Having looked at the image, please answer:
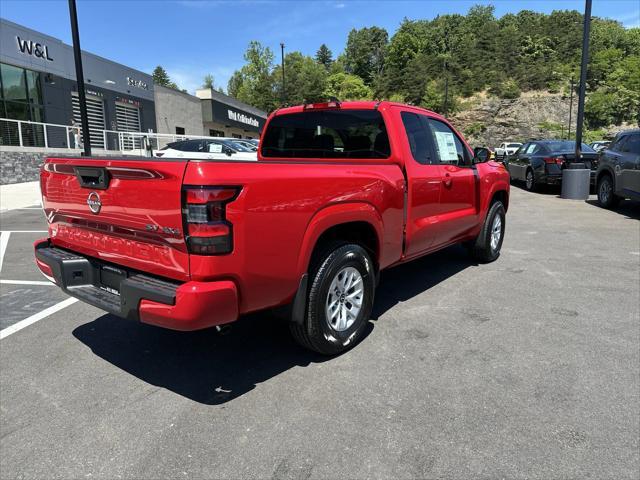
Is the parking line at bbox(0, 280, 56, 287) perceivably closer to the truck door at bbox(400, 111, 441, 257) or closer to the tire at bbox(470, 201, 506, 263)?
the truck door at bbox(400, 111, 441, 257)

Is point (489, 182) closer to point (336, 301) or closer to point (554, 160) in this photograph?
point (336, 301)

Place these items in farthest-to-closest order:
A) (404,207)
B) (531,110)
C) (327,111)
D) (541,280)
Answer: (531,110) < (541,280) < (327,111) < (404,207)

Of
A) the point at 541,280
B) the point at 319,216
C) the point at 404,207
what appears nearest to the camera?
the point at 319,216

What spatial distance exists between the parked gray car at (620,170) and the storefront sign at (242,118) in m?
35.0

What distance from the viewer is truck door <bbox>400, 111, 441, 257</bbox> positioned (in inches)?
164

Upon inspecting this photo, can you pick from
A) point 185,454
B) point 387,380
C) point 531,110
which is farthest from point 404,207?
point 531,110

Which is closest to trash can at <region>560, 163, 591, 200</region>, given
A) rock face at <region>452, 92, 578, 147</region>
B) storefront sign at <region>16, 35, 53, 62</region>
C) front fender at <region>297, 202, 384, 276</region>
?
front fender at <region>297, 202, 384, 276</region>

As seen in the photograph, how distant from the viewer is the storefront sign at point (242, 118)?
4228cm

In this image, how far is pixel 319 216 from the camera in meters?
3.05

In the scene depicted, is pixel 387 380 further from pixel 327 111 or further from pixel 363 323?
pixel 327 111

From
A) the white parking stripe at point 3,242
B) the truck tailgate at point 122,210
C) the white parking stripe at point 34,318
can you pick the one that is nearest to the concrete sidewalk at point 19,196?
A: the white parking stripe at point 3,242

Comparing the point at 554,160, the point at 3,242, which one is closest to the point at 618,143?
the point at 554,160

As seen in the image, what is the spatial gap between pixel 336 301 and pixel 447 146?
2.50 metres

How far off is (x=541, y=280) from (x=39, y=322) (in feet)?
17.6
